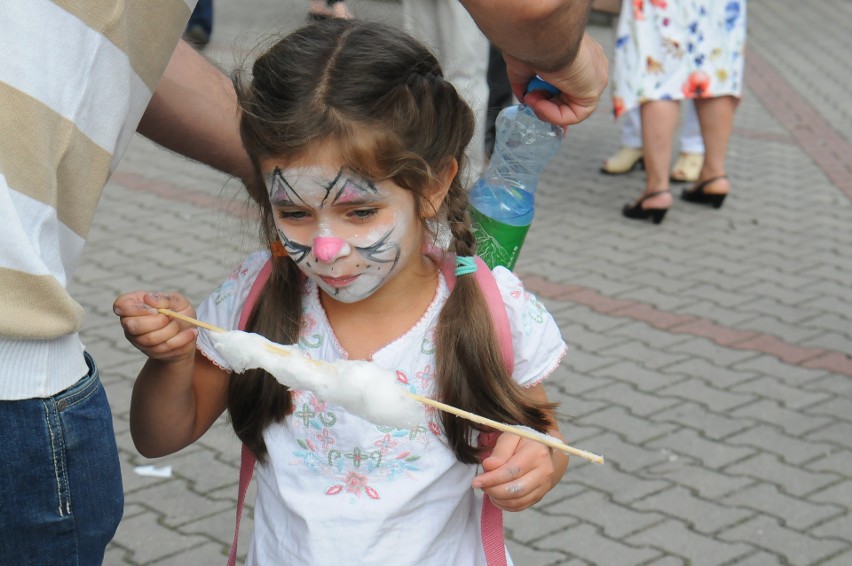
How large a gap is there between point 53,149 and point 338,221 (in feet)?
1.78

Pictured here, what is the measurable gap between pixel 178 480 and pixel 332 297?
207 centimetres

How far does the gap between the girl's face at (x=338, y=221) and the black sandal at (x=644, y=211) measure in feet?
16.0

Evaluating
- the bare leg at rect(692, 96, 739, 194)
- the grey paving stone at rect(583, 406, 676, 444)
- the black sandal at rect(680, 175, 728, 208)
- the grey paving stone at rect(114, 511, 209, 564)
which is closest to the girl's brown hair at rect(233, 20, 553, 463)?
the grey paving stone at rect(114, 511, 209, 564)

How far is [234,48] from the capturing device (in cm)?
231

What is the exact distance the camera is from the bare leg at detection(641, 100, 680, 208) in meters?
6.50

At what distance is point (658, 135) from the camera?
6.51 metres

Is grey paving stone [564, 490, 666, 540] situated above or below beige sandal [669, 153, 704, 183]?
above

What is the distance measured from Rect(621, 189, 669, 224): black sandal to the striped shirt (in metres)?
5.31

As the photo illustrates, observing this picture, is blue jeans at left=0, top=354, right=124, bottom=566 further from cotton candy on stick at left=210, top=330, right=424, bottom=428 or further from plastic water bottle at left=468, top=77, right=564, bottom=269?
plastic water bottle at left=468, top=77, right=564, bottom=269

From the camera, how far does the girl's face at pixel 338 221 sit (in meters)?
1.86

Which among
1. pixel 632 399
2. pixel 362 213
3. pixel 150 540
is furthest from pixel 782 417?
pixel 362 213

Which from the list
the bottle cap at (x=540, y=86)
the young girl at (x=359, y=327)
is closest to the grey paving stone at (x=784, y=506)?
the young girl at (x=359, y=327)

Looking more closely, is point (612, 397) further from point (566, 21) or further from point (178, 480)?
point (566, 21)

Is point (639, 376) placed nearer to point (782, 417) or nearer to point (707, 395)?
point (707, 395)
